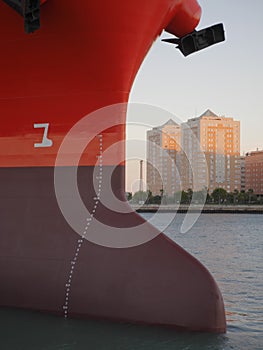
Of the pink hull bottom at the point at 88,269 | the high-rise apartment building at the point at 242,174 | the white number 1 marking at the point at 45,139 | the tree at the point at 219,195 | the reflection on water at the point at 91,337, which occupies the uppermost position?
the high-rise apartment building at the point at 242,174

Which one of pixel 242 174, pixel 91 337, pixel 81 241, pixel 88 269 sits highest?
pixel 242 174

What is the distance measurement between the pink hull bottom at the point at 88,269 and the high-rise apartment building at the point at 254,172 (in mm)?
115862

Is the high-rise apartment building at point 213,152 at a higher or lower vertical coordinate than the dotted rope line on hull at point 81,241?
higher

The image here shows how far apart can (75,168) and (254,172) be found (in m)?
117

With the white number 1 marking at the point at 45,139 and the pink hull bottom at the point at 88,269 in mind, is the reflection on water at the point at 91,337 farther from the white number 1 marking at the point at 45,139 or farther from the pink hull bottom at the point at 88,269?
the white number 1 marking at the point at 45,139

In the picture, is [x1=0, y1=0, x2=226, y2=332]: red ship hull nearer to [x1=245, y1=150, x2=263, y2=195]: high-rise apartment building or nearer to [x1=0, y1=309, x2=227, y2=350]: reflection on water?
[x1=0, y1=309, x2=227, y2=350]: reflection on water

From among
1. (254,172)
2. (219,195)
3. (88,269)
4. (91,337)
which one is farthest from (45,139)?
(254,172)

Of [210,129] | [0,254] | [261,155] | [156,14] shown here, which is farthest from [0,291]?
[261,155]

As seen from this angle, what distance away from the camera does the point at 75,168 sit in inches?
272

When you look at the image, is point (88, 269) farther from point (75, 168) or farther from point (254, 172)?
point (254, 172)

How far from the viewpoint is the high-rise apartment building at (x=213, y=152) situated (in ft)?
330

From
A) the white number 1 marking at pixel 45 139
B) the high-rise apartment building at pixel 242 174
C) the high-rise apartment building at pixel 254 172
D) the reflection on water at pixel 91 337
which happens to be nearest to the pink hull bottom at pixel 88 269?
the reflection on water at pixel 91 337

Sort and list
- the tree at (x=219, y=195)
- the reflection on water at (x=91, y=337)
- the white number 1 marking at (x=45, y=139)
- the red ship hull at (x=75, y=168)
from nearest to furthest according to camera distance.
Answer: the reflection on water at (x=91, y=337), the red ship hull at (x=75, y=168), the white number 1 marking at (x=45, y=139), the tree at (x=219, y=195)

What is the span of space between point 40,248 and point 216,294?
2361mm
